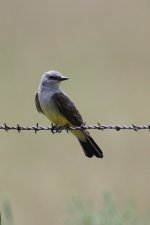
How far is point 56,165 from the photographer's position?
1791 centimetres

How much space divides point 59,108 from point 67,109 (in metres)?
0.10

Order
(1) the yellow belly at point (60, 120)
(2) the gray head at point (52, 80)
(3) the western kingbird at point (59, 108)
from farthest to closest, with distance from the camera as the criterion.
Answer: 1. (2) the gray head at point (52, 80)
2. (1) the yellow belly at point (60, 120)
3. (3) the western kingbird at point (59, 108)

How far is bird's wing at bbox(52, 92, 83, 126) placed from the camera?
1198cm

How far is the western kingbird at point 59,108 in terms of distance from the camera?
12.0 metres

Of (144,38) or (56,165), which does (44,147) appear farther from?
(144,38)

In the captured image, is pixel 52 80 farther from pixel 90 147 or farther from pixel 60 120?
pixel 90 147

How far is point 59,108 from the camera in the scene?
12.1 m

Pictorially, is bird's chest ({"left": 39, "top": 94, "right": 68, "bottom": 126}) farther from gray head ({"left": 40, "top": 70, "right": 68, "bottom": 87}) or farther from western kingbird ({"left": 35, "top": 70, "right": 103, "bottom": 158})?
gray head ({"left": 40, "top": 70, "right": 68, "bottom": 87})

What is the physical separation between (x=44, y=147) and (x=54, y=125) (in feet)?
20.7

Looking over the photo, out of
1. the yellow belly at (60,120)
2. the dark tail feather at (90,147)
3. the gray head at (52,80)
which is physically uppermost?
the gray head at (52,80)

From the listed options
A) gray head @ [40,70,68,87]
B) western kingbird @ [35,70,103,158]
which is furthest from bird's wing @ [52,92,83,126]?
gray head @ [40,70,68,87]

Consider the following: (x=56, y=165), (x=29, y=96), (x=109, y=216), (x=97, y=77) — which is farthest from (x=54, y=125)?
(x=97, y=77)

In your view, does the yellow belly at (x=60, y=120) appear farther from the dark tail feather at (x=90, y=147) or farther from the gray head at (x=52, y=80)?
the gray head at (x=52, y=80)

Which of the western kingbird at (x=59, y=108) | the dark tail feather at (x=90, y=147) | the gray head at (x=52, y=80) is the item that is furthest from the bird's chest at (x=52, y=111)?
the dark tail feather at (x=90, y=147)
